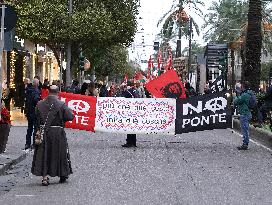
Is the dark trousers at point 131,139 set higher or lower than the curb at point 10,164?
higher

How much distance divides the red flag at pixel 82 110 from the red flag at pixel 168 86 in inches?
76.0

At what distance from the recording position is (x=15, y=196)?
487 inches

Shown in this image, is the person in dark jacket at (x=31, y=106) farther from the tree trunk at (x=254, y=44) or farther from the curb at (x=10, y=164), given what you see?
the tree trunk at (x=254, y=44)

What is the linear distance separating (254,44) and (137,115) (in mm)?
11534

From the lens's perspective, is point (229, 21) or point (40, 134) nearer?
point (40, 134)

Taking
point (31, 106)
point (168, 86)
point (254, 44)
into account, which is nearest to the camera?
point (31, 106)

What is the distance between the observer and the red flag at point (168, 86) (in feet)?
77.8

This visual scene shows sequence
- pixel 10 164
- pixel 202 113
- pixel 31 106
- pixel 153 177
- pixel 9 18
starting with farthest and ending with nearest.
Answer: pixel 202 113, pixel 31 106, pixel 9 18, pixel 10 164, pixel 153 177

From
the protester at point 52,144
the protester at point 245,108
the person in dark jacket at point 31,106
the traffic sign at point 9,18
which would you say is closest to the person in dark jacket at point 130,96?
the person in dark jacket at point 31,106

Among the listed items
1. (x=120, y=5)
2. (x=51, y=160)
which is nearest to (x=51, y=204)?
(x=51, y=160)

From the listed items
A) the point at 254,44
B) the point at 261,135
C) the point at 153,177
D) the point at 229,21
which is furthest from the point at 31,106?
the point at 229,21

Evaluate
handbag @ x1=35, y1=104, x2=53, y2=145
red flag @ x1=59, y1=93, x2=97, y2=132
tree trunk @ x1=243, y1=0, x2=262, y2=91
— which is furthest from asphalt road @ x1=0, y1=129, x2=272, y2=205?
tree trunk @ x1=243, y1=0, x2=262, y2=91

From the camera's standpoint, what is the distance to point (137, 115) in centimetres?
2300

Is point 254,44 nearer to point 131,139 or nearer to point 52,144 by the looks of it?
point 131,139
